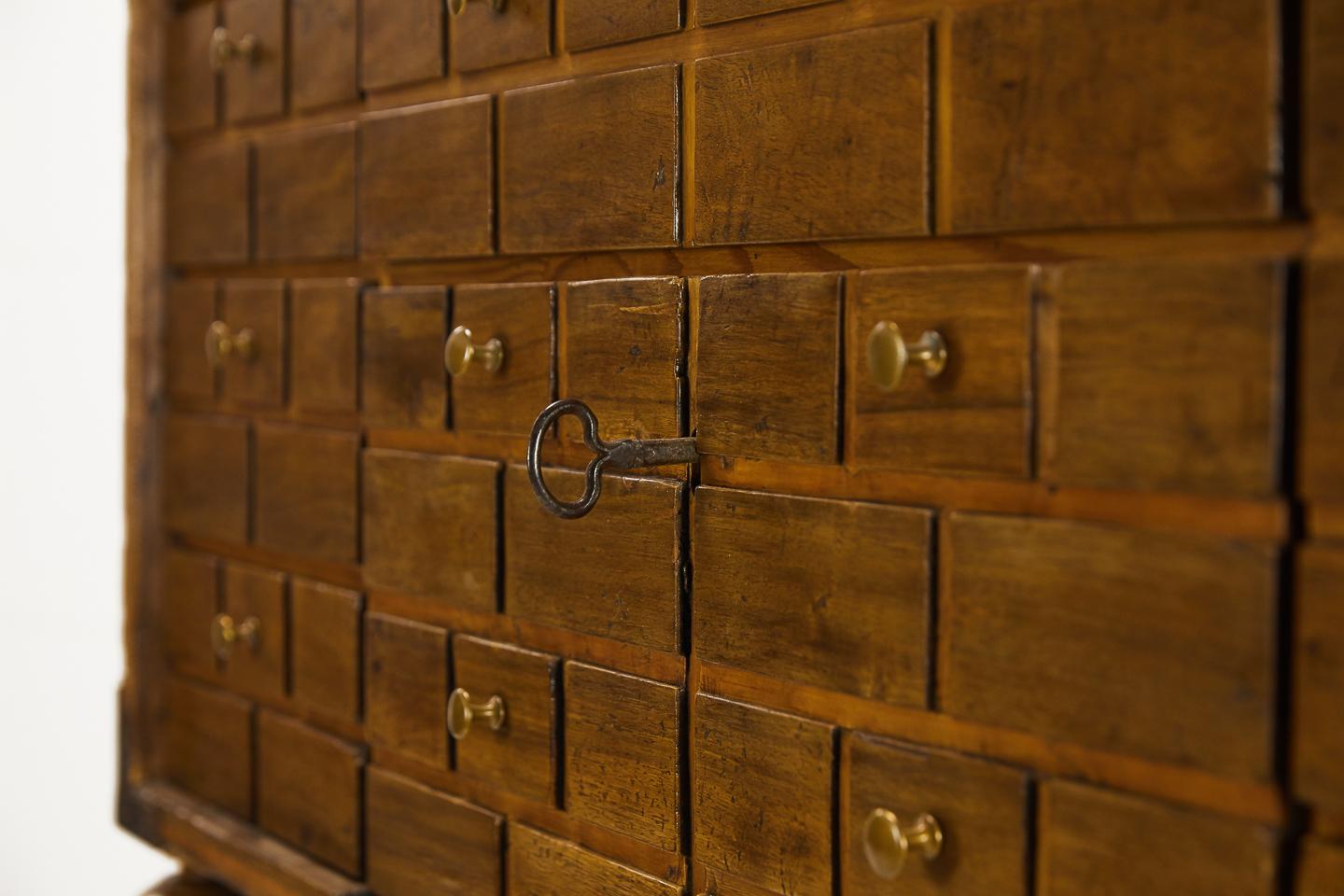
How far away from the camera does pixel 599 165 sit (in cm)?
85

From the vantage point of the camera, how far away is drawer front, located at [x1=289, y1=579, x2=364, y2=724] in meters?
1.06

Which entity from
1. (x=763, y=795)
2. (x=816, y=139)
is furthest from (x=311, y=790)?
(x=816, y=139)

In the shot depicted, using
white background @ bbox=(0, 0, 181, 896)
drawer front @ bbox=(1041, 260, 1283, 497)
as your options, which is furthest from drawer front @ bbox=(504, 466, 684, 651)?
white background @ bbox=(0, 0, 181, 896)

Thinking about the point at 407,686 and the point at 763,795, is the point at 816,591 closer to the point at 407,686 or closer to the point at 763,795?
the point at 763,795

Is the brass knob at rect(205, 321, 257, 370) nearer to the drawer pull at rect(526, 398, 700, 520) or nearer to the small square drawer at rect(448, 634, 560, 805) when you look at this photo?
the small square drawer at rect(448, 634, 560, 805)

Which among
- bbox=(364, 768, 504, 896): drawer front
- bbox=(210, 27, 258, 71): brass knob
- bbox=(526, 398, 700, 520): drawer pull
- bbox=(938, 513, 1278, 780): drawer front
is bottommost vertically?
bbox=(364, 768, 504, 896): drawer front

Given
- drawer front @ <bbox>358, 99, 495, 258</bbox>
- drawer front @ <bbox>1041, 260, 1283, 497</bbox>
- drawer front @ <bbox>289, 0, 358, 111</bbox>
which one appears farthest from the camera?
drawer front @ <bbox>289, 0, 358, 111</bbox>

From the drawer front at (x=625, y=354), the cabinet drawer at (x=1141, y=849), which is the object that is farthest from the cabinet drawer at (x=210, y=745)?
the cabinet drawer at (x=1141, y=849)

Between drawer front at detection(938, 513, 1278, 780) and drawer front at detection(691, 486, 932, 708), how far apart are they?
2 cm

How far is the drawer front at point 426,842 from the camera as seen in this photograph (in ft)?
3.13

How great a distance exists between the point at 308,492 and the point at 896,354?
611mm

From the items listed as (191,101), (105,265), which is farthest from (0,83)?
(191,101)

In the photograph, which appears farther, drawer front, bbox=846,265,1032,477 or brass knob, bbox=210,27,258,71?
brass knob, bbox=210,27,258,71

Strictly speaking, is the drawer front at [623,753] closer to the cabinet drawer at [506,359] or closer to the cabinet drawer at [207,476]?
the cabinet drawer at [506,359]
